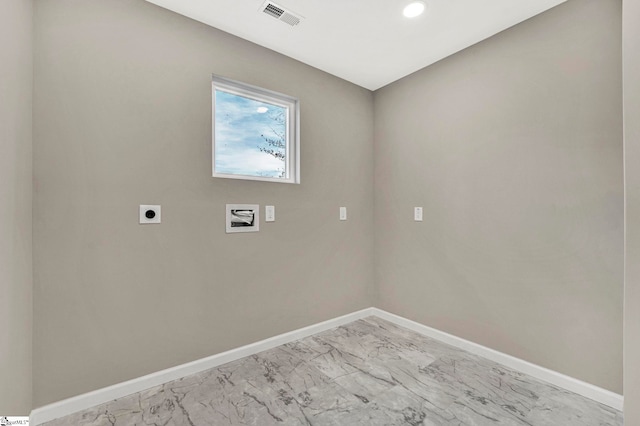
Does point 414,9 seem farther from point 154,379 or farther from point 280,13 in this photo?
point 154,379

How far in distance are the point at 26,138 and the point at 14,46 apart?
43cm

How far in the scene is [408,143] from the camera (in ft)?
9.12

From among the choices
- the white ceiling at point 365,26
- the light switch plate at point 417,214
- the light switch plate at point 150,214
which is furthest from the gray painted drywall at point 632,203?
the light switch plate at point 150,214

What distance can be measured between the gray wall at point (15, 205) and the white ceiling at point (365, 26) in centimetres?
86

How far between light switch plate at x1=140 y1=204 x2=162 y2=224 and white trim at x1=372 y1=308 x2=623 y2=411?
242cm

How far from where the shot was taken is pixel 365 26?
2059 millimetres

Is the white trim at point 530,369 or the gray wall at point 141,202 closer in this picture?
the gray wall at point 141,202

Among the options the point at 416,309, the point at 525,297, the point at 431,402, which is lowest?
the point at 431,402

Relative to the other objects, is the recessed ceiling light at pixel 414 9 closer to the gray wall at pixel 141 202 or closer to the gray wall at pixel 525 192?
the gray wall at pixel 525 192

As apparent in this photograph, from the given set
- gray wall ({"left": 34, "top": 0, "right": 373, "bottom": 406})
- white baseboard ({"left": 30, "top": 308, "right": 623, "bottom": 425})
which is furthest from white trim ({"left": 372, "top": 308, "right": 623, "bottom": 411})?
gray wall ({"left": 34, "top": 0, "right": 373, "bottom": 406})

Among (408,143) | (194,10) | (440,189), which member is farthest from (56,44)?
(440,189)

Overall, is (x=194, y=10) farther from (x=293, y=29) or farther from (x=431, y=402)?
(x=431, y=402)

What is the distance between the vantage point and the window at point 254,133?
7.27 feet

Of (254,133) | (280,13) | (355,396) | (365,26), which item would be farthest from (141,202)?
(365,26)
